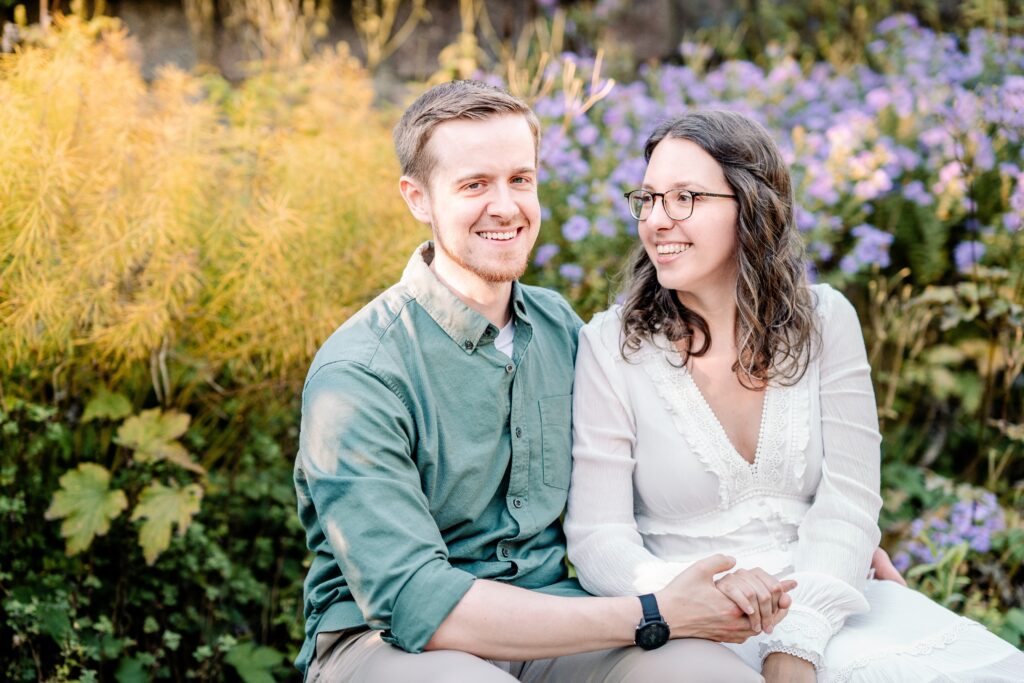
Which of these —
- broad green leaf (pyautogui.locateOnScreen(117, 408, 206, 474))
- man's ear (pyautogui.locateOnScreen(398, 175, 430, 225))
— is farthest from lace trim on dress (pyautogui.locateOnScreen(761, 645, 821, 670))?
broad green leaf (pyautogui.locateOnScreen(117, 408, 206, 474))

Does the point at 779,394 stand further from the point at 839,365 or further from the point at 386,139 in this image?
the point at 386,139

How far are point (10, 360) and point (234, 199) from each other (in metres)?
0.84

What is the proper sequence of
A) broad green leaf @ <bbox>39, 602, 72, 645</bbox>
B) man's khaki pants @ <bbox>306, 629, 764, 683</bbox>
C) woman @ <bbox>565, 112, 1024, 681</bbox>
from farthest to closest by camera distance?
broad green leaf @ <bbox>39, 602, 72, 645</bbox> → woman @ <bbox>565, 112, 1024, 681</bbox> → man's khaki pants @ <bbox>306, 629, 764, 683</bbox>

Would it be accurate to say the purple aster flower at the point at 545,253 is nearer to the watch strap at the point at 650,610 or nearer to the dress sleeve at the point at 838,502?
the dress sleeve at the point at 838,502

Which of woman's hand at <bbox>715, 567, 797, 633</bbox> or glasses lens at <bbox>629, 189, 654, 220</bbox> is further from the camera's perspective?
glasses lens at <bbox>629, 189, 654, 220</bbox>

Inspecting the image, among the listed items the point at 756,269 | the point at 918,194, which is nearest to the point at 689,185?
the point at 756,269

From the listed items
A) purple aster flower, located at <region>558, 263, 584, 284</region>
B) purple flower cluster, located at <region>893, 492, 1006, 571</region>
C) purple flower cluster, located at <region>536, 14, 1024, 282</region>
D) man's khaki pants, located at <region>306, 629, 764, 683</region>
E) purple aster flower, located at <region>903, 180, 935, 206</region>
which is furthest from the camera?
purple aster flower, located at <region>903, 180, 935, 206</region>

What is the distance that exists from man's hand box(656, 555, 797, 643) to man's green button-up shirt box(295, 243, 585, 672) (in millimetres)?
377

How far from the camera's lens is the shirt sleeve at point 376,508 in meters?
1.87

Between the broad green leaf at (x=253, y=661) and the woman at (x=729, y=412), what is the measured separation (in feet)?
3.59

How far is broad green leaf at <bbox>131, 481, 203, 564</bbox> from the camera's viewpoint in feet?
8.66

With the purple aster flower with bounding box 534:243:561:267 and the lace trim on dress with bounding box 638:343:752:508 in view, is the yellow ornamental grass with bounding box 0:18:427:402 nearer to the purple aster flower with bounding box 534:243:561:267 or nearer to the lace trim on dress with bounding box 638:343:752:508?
the purple aster flower with bounding box 534:243:561:267

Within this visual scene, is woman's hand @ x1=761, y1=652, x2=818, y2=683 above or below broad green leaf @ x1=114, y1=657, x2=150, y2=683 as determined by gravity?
above

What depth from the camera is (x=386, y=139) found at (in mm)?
3719
